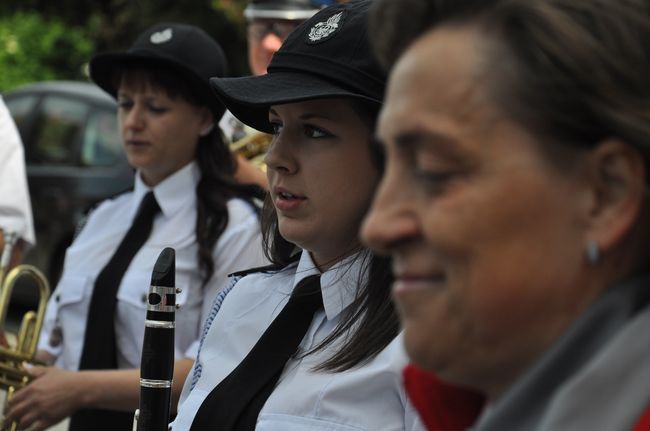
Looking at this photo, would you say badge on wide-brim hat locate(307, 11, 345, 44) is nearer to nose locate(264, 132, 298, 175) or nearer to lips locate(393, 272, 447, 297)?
nose locate(264, 132, 298, 175)

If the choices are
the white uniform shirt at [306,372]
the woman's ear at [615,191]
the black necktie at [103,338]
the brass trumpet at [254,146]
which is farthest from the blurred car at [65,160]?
the woman's ear at [615,191]

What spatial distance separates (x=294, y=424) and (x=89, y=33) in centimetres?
1915

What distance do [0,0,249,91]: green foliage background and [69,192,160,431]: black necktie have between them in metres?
12.6

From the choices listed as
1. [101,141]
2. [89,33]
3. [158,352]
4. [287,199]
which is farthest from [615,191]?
[89,33]

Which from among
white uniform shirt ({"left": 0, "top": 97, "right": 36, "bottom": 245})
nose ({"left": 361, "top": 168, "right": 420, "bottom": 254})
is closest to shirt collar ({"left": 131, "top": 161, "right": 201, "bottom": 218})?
white uniform shirt ({"left": 0, "top": 97, "right": 36, "bottom": 245})

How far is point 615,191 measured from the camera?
3.99 feet

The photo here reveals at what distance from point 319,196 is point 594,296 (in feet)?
4.17

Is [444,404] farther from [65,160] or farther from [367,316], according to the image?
[65,160]

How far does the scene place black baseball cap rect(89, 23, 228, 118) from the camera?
423 centimetres

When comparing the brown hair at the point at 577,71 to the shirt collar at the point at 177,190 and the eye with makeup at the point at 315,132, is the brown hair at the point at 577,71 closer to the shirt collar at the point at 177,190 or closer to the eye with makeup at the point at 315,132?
the eye with makeup at the point at 315,132

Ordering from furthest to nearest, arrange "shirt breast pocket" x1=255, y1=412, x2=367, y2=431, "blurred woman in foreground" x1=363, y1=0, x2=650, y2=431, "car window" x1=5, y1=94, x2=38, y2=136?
"car window" x1=5, y1=94, x2=38, y2=136
"shirt breast pocket" x1=255, y1=412, x2=367, y2=431
"blurred woman in foreground" x1=363, y1=0, x2=650, y2=431

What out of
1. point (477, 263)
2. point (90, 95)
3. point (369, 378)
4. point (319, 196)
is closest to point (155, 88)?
point (319, 196)

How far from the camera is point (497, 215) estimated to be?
1.20m

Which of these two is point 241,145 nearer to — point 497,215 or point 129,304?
point 129,304
